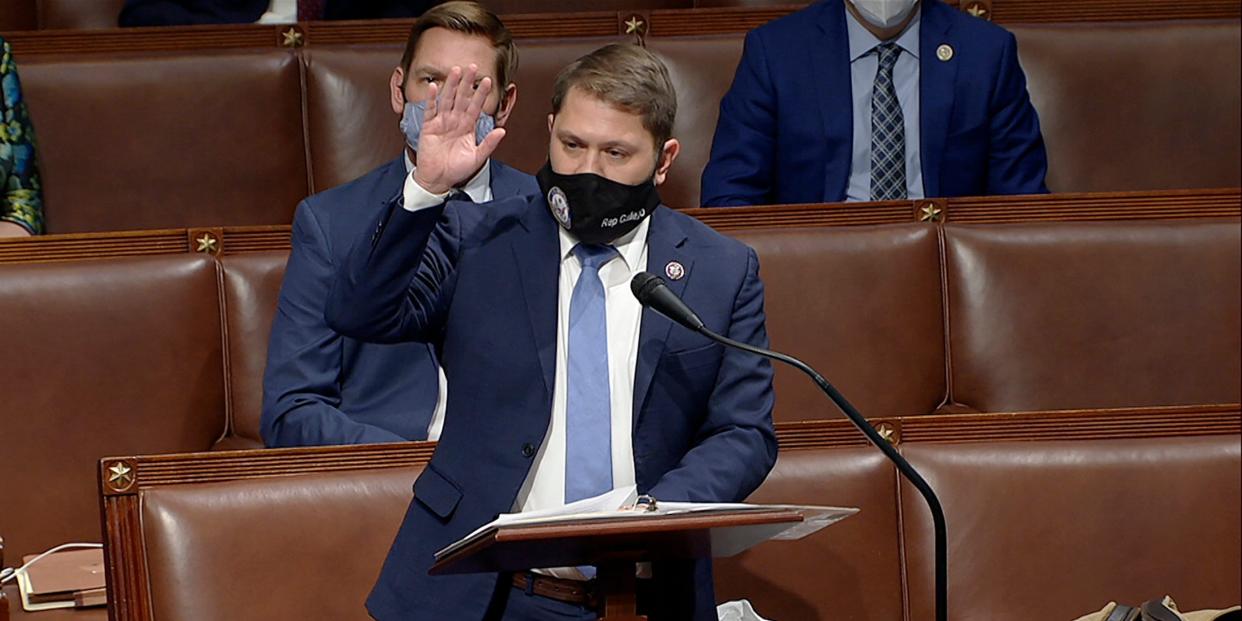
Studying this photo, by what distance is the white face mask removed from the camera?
1.72 metres

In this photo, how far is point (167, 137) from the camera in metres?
1.78

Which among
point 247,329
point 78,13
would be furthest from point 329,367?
point 78,13

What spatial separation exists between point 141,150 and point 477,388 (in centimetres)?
87

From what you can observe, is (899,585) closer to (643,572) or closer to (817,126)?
(643,572)

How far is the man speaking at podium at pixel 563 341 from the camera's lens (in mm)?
993

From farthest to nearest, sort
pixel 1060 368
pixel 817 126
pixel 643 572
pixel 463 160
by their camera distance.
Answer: pixel 817 126, pixel 1060 368, pixel 643 572, pixel 463 160

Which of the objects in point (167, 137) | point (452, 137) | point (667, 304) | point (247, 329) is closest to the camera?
point (667, 304)

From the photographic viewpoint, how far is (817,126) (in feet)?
5.63

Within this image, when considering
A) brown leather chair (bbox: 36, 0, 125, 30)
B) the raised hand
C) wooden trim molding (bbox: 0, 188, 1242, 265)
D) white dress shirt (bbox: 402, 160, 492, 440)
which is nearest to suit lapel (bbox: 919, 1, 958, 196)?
wooden trim molding (bbox: 0, 188, 1242, 265)

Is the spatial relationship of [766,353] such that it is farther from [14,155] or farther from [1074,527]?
[14,155]

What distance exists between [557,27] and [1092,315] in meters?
0.69

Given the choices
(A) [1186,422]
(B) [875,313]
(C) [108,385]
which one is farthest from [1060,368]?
(C) [108,385]

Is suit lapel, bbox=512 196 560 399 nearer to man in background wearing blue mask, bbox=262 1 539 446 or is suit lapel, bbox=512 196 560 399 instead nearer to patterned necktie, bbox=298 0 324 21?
man in background wearing blue mask, bbox=262 1 539 446

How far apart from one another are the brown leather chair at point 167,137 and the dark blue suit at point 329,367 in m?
0.45
